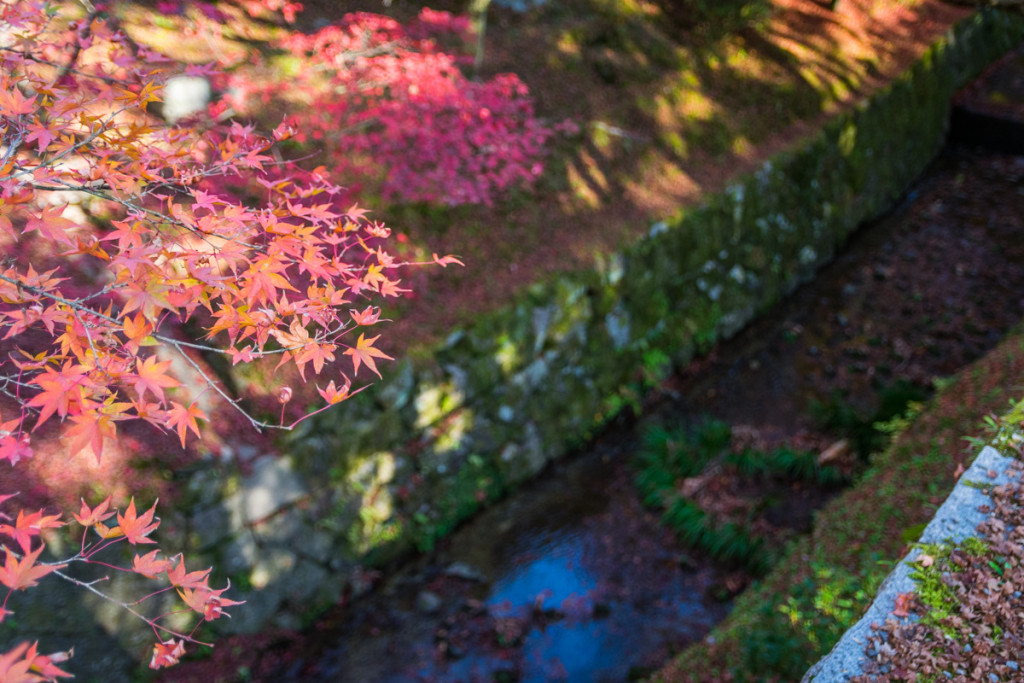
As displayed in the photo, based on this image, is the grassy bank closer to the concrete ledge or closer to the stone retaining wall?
the concrete ledge

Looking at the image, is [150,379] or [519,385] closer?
[150,379]

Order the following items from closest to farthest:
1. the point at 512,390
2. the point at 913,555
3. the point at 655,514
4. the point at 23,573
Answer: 1. the point at 23,573
2. the point at 913,555
3. the point at 655,514
4. the point at 512,390

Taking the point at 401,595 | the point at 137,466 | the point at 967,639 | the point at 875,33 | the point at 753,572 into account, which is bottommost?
the point at 401,595

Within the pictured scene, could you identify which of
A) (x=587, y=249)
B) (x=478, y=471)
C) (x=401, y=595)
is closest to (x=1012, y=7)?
(x=587, y=249)

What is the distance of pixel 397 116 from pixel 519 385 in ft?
9.68

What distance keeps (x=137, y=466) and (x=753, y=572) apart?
16.0 ft

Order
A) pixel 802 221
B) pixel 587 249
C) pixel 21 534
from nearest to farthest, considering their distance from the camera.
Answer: pixel 21 534
pixel 587 249
pixel 802 221

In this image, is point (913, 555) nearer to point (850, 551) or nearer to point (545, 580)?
point (850, 551)

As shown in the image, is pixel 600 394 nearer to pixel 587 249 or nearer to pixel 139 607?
pixel 587 249

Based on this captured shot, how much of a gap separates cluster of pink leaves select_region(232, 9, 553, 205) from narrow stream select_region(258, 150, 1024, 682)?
10.4 feet

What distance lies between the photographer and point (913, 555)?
245 cm

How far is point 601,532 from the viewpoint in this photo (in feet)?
18.6

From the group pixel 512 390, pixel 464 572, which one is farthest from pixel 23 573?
pixel 512 390

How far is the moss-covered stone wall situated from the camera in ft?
15.6
